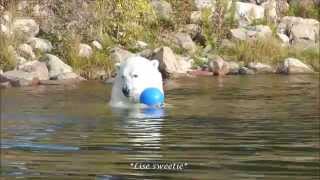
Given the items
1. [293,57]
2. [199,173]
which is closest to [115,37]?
[293,57]

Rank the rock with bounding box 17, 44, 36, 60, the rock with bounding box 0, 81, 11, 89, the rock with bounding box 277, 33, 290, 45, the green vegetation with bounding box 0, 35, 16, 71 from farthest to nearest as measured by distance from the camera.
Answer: the rock with bounding box 277, 33, 290, 45
the rock with bounding box 17, 44, 36, 60
the green vegetation with bounding box 0, 35, 16, 71
the rock with bounding box 0, 81, 11, 89

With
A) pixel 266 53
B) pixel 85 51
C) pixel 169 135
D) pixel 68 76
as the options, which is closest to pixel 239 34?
pixel 266 53

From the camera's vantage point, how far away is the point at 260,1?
89.7 ft

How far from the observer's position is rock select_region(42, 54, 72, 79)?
18.0 meters

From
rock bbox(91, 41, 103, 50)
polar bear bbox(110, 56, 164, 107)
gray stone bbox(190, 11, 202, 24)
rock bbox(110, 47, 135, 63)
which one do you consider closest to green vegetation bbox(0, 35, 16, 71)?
rock bbox(91, 41, 103, 50)

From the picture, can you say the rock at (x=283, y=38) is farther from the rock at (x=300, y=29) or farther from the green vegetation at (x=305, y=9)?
the green vegetation at (x=305, y=9)

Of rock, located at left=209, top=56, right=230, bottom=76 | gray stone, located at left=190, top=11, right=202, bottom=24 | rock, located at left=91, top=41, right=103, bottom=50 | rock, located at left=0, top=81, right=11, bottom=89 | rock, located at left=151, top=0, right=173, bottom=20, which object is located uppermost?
rock, located at left=151, top=0, right=173, bottom=20

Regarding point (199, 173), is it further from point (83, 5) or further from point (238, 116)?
point (83, 5)

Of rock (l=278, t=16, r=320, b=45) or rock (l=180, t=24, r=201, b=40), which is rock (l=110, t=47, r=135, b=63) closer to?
rock (l=180, t=24, r=201, b=40)

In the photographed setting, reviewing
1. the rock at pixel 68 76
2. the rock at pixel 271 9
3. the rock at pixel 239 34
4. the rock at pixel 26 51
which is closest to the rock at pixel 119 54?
the rock at pixel 68 76

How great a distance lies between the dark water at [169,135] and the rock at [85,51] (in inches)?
175

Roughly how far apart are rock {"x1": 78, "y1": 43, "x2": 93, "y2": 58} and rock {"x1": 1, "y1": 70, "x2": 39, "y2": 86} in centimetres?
229

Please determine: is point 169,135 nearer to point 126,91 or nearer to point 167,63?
point 126,91

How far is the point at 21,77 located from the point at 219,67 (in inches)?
209
